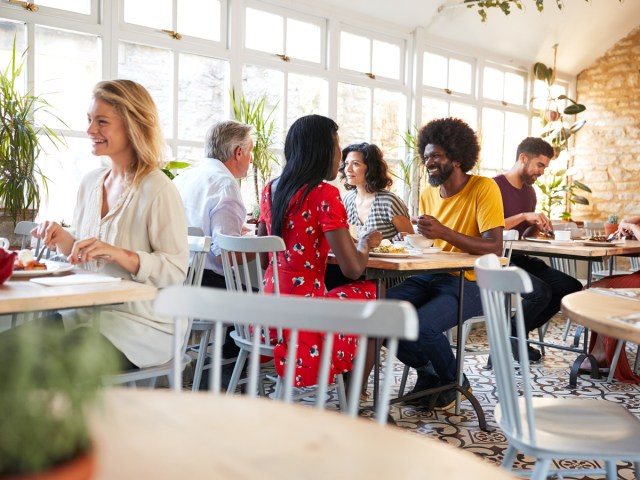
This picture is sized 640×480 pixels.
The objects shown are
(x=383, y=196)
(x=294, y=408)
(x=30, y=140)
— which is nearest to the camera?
(x=294, y=408)

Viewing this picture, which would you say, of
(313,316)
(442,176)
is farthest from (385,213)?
(313,316)

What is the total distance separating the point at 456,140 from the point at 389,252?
0.88 meters

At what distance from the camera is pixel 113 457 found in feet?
2.56

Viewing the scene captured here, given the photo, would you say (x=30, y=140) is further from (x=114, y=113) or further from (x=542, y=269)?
(x=542, y=269)

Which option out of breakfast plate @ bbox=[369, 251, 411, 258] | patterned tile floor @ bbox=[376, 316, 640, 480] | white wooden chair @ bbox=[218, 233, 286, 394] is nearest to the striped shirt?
patterned tile floor @ bbox=[376, 316, 640, 480]

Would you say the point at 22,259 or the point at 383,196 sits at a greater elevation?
the point at 383,196

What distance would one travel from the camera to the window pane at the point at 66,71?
14.9ft

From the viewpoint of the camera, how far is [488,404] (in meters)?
3.56

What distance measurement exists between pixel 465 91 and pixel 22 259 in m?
6.24

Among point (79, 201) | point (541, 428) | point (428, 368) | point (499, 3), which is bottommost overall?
point (428, 368)

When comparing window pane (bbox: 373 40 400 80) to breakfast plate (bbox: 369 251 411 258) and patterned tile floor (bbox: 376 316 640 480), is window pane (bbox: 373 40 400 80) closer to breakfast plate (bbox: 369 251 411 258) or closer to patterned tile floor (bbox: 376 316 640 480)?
patterned tile floor (bbox: 376 316 640 480)

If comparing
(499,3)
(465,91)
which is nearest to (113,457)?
(499,3)

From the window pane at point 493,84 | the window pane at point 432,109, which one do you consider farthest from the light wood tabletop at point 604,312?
the window pane at point 493,84

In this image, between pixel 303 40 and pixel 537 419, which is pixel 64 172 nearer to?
pixel 303 40
